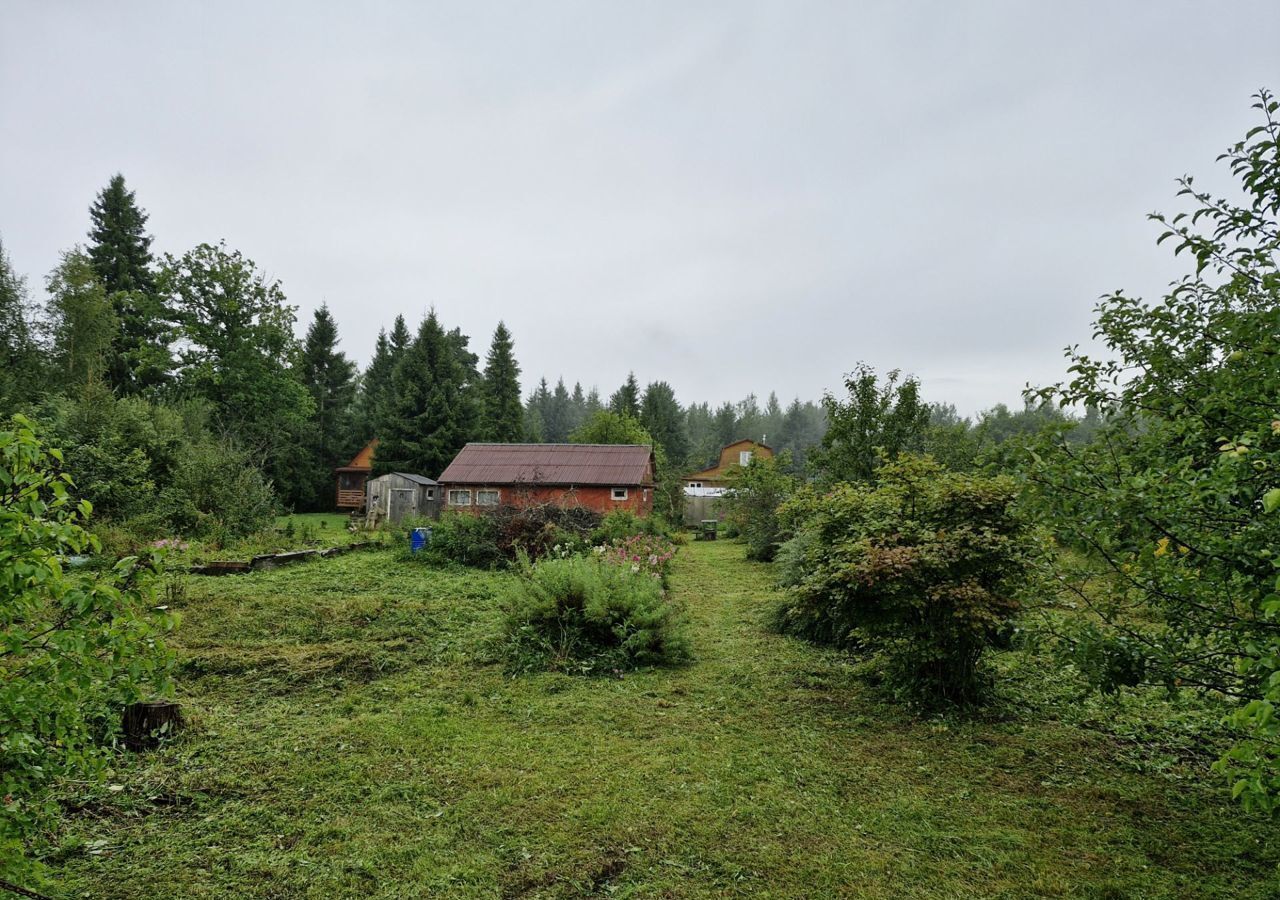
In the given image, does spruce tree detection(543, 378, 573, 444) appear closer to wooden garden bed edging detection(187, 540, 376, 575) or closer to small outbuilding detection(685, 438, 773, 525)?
small outbuilding detection(685, 438, 773, 525)

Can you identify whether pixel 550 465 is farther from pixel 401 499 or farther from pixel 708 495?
pixel 708 495

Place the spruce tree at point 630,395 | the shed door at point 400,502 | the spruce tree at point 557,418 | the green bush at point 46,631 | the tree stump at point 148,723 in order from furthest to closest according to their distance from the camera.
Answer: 1. the spruce tree at point 557,418
2. the spruce tree at point 630,395
3. the shed door at point 400,502
4. the tree stump at point 148,723
5. the green bush at point 46,631

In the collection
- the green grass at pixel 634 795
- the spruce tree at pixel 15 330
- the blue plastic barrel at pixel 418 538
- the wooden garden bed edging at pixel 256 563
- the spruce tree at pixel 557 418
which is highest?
the spruce tree at pixel 557 418

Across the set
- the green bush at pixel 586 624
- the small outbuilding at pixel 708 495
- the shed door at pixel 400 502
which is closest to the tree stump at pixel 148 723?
the green bush at pixel 586 624

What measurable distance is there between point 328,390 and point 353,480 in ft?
24.3

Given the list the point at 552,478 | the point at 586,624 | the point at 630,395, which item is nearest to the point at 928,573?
the point at 586,624

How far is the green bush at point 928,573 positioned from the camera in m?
5.13

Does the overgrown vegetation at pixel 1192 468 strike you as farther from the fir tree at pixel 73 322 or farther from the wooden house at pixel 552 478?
the fir tree at pixel 73 322

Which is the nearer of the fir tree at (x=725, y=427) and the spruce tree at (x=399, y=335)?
the spruce tree at (x=399, y=335)

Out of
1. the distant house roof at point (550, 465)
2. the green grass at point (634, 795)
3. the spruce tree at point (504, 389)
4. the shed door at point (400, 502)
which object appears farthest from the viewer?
the spruce tree at point (504, 389)

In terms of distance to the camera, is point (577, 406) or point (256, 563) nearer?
point (256, 563)

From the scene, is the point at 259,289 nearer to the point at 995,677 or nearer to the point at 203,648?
the point at 203,648

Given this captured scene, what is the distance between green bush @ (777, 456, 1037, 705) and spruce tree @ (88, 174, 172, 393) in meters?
31.7

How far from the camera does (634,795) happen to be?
13.3 ft
